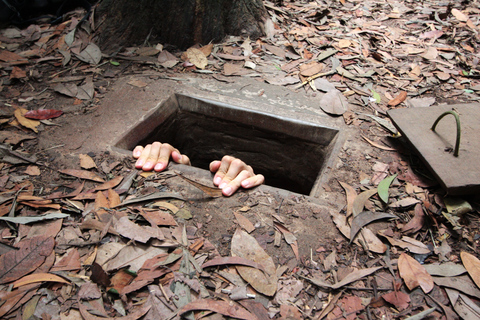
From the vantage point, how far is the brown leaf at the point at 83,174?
211cm

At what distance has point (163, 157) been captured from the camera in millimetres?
2268

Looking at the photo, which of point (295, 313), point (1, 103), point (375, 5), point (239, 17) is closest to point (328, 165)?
point (295, 313)

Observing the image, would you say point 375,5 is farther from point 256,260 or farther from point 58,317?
point 58,317

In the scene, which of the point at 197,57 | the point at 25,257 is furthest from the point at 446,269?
the point at 197,57

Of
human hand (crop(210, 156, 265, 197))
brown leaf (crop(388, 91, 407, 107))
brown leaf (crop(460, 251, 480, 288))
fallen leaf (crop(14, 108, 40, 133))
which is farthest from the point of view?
brown leaf (crop(388, 91, 407, 107))

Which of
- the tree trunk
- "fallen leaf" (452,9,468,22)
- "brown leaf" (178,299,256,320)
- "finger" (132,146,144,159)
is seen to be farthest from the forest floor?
"fallen leaf" (452,9,468,22)

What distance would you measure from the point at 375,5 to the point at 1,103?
4.79m

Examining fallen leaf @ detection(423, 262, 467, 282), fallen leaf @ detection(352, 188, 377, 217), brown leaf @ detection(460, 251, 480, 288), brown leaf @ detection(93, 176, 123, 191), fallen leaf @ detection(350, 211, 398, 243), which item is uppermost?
fallen leaf @ detection(352, 188, 377, 217)

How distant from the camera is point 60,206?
6.33ft

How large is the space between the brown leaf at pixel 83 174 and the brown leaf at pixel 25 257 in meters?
0.48

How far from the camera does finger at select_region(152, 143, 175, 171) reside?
2188 millimetres

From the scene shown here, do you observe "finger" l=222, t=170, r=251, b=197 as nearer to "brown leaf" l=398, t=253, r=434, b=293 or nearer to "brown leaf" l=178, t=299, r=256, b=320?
"brown leaf" l=178, t=299, r=256, b=320

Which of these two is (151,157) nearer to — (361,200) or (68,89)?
(68,89)

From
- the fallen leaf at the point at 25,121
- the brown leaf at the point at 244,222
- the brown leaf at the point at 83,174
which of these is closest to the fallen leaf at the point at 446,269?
the brown leaf at the point at 244,222
